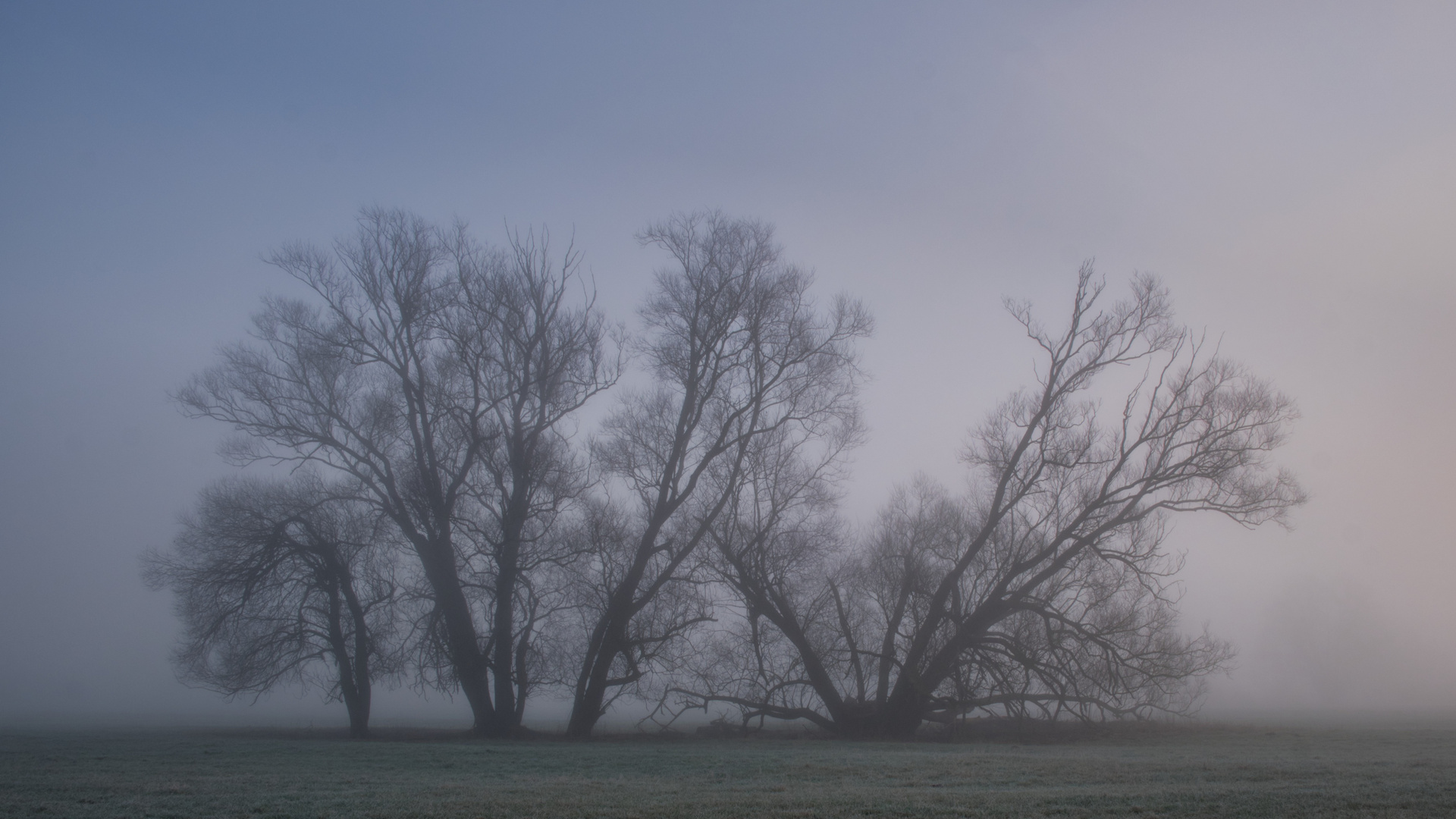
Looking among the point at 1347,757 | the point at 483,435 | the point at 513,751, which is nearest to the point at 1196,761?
the point at 1347,757

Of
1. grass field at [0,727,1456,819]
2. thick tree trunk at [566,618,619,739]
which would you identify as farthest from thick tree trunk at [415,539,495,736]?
grass field at [0,727,1456,819]

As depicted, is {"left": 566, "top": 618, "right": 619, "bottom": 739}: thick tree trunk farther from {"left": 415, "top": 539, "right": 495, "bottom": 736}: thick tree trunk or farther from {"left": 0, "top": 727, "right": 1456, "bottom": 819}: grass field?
{"left": 0, "top": 727, "right": 1456, "bottom": 819}: grass field

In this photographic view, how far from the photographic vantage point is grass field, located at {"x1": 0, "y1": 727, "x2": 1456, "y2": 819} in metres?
8.31

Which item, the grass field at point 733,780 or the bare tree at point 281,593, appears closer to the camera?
the grass field at point 733,780

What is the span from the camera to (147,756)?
14.6 metres

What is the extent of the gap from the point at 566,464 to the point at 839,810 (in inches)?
738

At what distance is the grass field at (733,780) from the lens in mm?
8312

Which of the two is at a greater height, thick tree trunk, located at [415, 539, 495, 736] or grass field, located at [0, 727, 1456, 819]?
thick tree trunk, located at [415, 539, 495, 736]

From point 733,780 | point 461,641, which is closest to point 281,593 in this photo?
point 461,641

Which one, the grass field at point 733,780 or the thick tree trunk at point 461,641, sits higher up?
the thick tree trunk at point 461,641

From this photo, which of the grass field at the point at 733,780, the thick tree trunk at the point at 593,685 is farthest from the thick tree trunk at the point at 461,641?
the grass field at the point at 733,780

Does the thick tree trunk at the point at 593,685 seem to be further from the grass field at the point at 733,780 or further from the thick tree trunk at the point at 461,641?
the grass field at the point at 733,780

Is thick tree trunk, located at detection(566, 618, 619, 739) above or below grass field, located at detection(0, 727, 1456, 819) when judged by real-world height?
above

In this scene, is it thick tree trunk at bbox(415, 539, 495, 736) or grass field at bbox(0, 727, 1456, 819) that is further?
thick tree trunk at bbox(415, 539, 495, 736)
